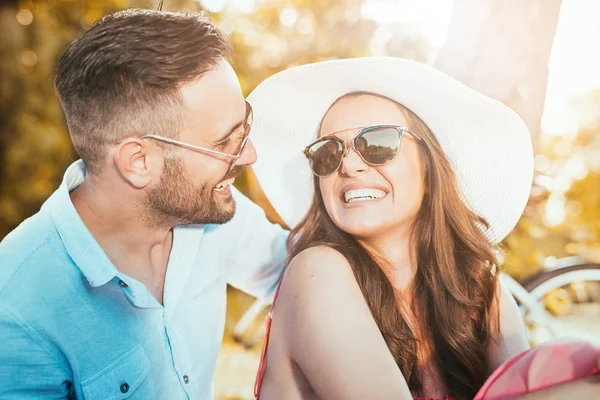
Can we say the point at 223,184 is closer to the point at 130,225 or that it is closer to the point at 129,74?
the point at 130,225

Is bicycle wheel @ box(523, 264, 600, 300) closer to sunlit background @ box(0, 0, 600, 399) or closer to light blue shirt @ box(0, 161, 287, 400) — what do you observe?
sunlit background @ box(0, 0, 600, 399)

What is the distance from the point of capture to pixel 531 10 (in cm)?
273

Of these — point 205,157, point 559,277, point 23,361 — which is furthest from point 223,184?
point 559,277

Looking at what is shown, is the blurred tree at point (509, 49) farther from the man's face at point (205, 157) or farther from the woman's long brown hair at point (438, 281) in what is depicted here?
the man's face at point (205, 157)

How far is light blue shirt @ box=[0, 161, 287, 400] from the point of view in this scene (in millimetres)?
1692

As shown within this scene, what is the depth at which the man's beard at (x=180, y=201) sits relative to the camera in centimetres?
210

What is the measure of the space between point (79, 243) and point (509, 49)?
7.20 ft

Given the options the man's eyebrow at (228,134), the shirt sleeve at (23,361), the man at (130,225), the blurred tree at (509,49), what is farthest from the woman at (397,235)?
the blurred tree at (509,49)

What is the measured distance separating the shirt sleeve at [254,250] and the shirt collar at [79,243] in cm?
67

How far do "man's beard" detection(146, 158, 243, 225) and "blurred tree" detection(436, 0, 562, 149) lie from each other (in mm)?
1461

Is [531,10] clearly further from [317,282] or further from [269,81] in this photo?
[317,282]

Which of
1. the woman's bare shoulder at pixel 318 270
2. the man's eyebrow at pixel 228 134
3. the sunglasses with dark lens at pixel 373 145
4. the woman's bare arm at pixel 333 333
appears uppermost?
the sunglasses with dark lens at pixel 373 145

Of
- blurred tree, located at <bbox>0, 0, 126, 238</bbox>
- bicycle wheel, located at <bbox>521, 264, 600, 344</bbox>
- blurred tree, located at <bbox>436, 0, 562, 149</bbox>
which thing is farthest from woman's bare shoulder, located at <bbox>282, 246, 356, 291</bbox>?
blurred tree, located at <bbox>0, 0, 126, 238</bbox>

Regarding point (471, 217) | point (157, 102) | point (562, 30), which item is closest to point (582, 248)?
point (562, 30)
